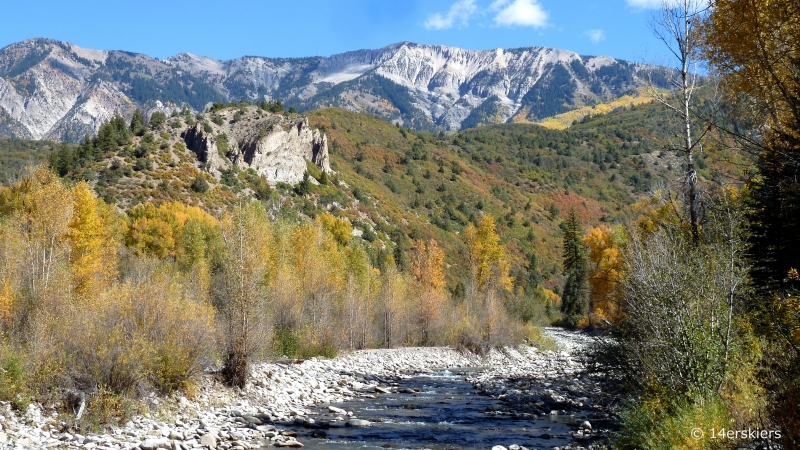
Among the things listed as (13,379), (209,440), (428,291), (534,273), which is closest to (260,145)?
(428,291)

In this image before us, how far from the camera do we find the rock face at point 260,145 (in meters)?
78.6

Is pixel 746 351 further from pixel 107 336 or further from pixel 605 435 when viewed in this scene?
pixel 107 336

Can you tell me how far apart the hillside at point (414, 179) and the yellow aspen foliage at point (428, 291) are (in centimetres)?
1951

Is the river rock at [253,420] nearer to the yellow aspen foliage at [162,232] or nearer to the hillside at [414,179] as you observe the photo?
the hillside at [414,179]

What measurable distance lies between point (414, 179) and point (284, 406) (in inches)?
4303

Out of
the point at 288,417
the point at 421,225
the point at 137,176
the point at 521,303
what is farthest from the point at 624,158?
the point at 288,417

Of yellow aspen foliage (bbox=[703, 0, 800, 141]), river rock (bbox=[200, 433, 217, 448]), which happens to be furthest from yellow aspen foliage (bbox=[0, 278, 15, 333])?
yellow aspen foliage (bbox=[703, 0, 800, 141])

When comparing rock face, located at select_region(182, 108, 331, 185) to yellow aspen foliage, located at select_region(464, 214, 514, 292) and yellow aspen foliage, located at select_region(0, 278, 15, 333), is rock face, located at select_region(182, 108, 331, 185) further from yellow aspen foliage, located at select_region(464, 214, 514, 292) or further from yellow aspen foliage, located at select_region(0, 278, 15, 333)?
yellow aspen foliage, located at select_region(0, 278, 15, 333)

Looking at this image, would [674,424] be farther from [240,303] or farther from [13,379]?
[240,303]

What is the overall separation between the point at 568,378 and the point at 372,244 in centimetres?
5686

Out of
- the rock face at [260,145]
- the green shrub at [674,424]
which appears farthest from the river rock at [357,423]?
the rock face at [260,145]

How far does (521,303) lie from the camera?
55.2 metres

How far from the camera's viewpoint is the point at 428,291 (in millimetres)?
46938

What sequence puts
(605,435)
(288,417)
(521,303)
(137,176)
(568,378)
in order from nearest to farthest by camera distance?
(605,435)
(288,417)
(568,378)
(521,303)
(137,176)
